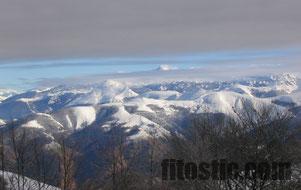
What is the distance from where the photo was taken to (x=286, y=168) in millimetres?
36531

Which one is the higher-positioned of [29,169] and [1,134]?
[1,134]

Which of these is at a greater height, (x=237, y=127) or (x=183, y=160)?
(x=237, y=127)

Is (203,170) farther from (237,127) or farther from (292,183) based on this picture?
(292,183)

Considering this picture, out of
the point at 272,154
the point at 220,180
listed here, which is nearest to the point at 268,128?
the point at 272,154

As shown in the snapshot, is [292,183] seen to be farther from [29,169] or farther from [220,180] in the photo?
[29,169]

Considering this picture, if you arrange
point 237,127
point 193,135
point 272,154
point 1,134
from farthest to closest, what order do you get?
point 1,134 < point 193,135 < point 237,127 < point 272,154

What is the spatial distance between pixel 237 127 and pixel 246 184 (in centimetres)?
373

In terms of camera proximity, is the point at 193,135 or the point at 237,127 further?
the point at 193,135

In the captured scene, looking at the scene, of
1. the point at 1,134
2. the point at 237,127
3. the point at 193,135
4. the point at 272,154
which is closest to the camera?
the point at 272,154

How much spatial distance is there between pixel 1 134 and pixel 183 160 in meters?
21.2

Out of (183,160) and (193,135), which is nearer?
(183,160)

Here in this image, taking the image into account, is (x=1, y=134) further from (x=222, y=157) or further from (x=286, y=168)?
(x=286, y=168)

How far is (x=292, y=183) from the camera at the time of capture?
127ft

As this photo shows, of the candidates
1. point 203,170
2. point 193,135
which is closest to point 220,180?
point 203,170
